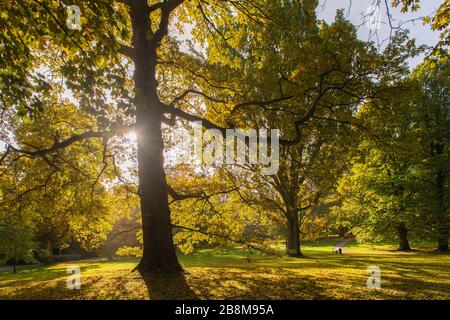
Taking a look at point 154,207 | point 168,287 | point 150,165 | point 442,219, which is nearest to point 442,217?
point 442,219

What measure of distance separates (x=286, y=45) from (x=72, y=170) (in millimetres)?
9401

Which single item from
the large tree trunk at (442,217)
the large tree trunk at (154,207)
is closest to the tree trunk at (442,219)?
the large tree trunk at (442,217)

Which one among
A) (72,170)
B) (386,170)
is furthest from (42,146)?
(386,170)

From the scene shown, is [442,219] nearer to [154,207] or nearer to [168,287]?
[154,207]

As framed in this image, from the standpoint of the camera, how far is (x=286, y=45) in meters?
9.70

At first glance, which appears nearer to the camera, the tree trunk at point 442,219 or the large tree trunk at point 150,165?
the large tree trunk at point 150,165

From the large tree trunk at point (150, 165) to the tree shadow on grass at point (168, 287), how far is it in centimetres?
41

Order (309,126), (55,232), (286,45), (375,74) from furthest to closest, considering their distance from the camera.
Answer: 1. (55,232)
2. (375,74)
3. (309,126)
4. (286,45)

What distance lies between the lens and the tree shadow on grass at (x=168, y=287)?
20.3 ft

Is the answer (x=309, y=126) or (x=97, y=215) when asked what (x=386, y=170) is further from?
(x=97, y=215)

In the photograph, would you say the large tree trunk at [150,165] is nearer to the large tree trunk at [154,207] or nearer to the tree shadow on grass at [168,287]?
the large tree trunk at [154,207]

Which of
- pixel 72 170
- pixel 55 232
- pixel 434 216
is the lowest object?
pixel 55 232

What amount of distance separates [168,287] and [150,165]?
3525 millimetres

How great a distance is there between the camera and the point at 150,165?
8766 mm
